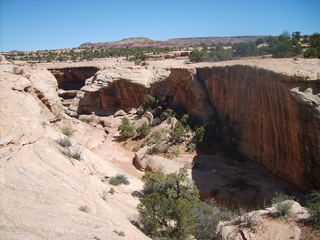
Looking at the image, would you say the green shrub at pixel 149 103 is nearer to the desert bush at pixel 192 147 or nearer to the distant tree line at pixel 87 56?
the desert bush at pixel 192 147

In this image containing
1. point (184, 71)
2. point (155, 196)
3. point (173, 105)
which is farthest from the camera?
point (173, 105)

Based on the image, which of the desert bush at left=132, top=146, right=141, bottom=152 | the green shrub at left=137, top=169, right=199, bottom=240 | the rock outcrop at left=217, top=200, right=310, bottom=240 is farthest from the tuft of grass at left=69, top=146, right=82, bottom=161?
the desert bush at left=132, top=146, right=141, bottom=152

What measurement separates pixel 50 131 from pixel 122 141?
10.3m

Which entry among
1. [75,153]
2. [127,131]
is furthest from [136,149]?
[75,153]

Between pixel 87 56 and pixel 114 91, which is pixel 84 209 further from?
pixel 87 56

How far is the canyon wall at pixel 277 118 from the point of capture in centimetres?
1036

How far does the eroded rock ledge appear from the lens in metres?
10.4

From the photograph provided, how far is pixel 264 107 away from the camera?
13172 mm

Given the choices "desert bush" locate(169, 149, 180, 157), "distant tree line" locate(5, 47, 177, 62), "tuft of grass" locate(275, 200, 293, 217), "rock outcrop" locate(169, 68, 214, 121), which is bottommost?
"desert bush" locate(169, 149, 180, 157)

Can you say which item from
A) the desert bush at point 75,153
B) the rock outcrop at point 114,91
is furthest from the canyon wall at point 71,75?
the desert bush at point 75,153

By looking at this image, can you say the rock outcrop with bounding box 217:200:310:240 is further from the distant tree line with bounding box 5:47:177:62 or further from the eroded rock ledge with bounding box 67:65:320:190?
the distant tree line with bounding box 5:47:177:62

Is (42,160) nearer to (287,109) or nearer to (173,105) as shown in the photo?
(287,109)

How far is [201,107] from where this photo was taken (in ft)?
66.0

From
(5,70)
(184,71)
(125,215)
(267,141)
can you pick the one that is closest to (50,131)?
(125,215)
